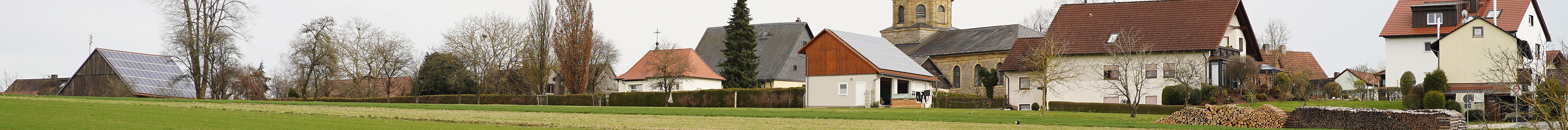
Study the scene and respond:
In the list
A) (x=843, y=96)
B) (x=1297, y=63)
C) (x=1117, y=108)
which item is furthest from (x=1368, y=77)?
(x=1117, y=108)

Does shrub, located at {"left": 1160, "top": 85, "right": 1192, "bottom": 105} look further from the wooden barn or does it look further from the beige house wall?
the wooden barn

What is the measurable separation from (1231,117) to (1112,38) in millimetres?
18758

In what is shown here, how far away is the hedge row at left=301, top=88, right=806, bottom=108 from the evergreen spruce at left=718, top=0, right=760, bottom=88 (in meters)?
4.77

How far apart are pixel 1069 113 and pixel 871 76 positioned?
45.7 feet

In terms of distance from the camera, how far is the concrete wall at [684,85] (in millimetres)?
57250

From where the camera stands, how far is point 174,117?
18969 millimetres

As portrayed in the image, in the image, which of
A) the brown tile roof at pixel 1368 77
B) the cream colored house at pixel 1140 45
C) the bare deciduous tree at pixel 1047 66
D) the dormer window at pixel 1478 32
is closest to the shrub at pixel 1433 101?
the dormer window at pixel 1478 32

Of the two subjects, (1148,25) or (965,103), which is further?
(965,103)

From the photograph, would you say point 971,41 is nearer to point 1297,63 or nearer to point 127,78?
point 1297,63

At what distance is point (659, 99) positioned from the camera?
4691 centimetres

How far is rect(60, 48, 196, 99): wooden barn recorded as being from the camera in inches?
2047

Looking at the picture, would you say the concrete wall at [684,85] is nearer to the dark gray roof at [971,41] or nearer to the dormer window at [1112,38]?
the dark gray roof at [971,41]

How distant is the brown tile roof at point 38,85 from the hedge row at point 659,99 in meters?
14.0

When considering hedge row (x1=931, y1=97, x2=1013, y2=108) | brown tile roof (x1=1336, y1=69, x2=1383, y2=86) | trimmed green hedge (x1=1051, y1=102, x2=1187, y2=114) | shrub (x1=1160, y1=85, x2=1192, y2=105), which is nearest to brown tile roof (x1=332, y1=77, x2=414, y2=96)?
hedge row (x1=931, y1=97, x2=1013, y2=108)
